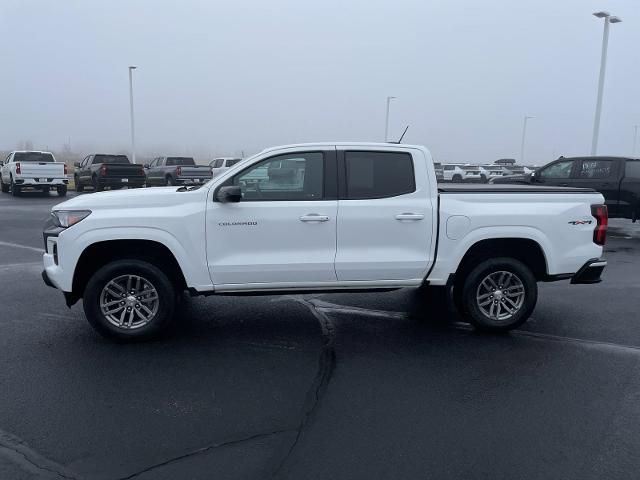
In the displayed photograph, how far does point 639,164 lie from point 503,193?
34.1 feet

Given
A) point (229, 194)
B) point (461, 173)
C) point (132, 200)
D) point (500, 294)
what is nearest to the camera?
point (229, 194)

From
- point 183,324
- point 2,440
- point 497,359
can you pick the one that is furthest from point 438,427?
point 183,324

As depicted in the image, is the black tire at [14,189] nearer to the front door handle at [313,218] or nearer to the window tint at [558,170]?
the window tint at [558,170]

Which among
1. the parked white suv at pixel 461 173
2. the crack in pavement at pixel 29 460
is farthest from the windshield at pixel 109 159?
the crack in pavement at pixel 29 460

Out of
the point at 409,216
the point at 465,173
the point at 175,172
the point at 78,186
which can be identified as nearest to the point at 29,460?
the point at 409,216

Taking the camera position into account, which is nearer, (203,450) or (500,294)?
(203,450)

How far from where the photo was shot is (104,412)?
13.6ft

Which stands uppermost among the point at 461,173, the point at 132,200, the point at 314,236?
the point at 132,200

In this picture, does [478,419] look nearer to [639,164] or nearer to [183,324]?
[183,324]

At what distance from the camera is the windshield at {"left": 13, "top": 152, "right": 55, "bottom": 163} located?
27.6m

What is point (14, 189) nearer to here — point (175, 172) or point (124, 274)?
point (175, 172)

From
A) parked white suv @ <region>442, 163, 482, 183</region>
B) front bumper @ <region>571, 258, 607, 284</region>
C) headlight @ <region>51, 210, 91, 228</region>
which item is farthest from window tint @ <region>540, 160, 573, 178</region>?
parked white suv @ <region>442, 163, 482, 183</region>

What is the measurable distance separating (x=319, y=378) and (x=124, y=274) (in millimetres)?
2132

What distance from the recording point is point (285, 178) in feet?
18.6
